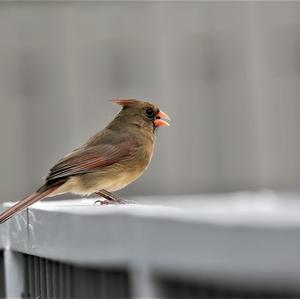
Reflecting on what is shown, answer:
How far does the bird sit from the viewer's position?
14.9 ft

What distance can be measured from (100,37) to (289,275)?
15291mm

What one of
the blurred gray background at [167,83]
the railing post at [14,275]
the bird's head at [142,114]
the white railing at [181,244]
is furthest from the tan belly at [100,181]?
the blurred gray background at [167,83]

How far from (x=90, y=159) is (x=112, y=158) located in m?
0.14

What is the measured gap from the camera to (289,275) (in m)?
1.48

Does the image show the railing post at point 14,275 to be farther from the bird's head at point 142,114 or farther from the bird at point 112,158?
the bird's head at point 142,114

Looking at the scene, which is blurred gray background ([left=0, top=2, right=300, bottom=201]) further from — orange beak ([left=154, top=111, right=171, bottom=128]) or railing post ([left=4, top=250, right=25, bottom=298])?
railing post ([left=4, top=250, right=25, bottom=298])

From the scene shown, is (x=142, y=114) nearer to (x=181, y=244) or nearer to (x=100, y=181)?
(x=100, y=181)

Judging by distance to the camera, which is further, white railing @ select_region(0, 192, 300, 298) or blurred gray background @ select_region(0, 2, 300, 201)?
blurred gray background @ select_region(0, 2, 300, 201)

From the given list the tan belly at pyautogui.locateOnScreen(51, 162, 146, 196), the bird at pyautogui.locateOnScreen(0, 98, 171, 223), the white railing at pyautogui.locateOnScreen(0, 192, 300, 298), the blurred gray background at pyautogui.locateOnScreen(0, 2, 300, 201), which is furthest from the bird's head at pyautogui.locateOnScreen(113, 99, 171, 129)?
the blurred gray background at pyautogui.locateOnScreen(0, 2, 300, 201)

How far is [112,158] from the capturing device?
190 inches

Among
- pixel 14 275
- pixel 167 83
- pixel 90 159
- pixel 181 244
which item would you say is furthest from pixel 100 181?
pixel 167 83

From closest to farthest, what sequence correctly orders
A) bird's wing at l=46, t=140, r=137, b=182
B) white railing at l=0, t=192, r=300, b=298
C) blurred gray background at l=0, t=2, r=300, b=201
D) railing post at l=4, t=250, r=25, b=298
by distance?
white railing at l=0, t=192, r=300, b=298 → railing post at l=4, t=250, r=25, b=298 → bird's wing at l=46, t=140, r=137, b=182 → blurred gray background at l=0, t=2, r=300, b=201

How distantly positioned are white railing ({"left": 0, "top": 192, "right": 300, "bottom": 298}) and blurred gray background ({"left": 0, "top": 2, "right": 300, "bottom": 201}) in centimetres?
1322

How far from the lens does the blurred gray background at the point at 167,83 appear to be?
1631cm
